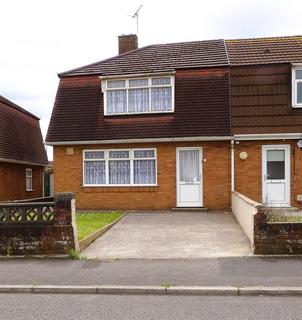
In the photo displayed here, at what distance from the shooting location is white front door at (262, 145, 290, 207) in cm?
1595

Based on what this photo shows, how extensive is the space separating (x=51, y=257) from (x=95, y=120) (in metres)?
9.14

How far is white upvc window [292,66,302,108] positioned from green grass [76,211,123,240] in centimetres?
760

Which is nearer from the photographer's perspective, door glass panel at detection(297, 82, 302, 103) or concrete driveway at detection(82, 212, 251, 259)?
concrete driveway at detection(82, 212, 251, 259)

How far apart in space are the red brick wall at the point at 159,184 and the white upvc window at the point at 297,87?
2.97 m

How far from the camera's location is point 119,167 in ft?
56.8

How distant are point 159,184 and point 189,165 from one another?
134 cm

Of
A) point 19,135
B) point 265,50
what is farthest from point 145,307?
point 19,135

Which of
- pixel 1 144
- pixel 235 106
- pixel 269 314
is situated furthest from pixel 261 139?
pixel 1 144

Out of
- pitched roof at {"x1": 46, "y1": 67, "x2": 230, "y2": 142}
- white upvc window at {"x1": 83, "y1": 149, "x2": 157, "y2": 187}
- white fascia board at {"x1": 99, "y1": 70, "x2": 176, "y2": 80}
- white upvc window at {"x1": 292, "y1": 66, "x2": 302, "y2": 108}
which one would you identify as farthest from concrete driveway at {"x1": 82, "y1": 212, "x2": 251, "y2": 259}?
white fascia board at {"x1": 99, "y1": 70, "x2": 176, "y2": 80}

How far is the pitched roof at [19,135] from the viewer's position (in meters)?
21.9

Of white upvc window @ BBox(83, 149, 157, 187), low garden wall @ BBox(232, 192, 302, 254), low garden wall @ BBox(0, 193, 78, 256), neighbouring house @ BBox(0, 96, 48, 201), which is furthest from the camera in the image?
neighbouring house @ BBox(0, 96, 48, 201)

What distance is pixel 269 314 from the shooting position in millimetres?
5812

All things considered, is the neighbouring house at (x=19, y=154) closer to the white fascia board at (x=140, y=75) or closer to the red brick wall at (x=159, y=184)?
the red brick wall at (x=159, y=184)

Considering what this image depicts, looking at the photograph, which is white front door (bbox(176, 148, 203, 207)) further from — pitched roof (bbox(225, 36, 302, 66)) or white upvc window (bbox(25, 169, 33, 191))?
white upvc window (bbox(25, 169, 33, 191))
